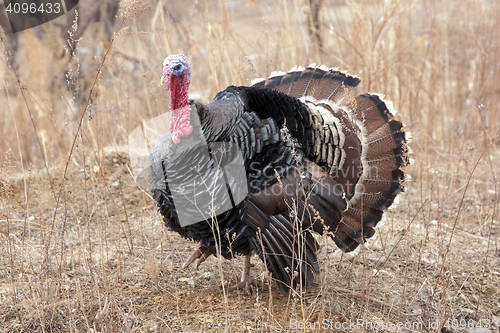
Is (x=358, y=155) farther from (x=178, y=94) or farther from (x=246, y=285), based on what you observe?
(x=178, y=94)

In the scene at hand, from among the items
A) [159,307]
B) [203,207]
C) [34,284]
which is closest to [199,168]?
[203,207]

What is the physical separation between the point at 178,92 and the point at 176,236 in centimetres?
173

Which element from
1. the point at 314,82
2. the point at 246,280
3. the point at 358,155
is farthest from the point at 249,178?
the point at 314,82

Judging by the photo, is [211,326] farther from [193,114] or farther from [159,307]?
[193,114]

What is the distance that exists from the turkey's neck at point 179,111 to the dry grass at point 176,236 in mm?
433

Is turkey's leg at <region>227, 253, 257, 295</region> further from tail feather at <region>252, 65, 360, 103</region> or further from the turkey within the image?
tail feather at <region>252, 65, 360, 103</region>

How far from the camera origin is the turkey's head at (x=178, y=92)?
2803 millimetres

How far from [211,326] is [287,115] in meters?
1.57

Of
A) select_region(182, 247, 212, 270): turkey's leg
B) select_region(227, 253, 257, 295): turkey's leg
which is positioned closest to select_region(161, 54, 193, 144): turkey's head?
select_region(182, 247, 212, 270): turkey's leg

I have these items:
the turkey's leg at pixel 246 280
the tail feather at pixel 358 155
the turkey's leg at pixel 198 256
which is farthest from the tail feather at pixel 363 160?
the turkey's leg at pixel 198 256

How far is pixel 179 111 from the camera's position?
111 inches

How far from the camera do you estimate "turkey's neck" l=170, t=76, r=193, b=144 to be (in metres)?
2.81

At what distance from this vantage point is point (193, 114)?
9.27 ft

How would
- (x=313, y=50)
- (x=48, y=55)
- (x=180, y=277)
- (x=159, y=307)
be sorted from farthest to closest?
(x=313, y=50)
(x=48, y=55)
(x=180, y=277)
(x=159, y=307)
